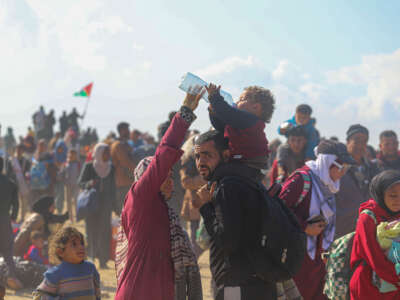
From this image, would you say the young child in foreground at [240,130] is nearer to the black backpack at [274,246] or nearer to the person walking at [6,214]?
the black backpack at [274,246]

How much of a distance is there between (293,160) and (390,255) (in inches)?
114

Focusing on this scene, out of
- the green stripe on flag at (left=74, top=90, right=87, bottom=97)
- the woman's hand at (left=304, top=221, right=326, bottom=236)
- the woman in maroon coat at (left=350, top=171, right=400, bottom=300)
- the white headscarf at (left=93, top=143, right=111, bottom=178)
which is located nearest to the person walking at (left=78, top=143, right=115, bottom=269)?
the white headscarf at (left=93, top=143, right=111, bottom=178)

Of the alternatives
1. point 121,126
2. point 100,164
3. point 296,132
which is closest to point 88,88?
point 121,126

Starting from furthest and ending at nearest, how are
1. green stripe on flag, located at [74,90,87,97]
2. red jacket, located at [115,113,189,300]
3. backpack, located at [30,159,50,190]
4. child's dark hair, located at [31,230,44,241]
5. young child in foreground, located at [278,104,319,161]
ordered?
1. green stripe on flag, located at [74,90,87,97]
2. backpack, located at [30,159,50,190]
3. child's dark hair, located at [31,230,44,241]
4. young child in foreground, located at [278,104,319,161]
5. red jacket, located at [115,113,189,300]

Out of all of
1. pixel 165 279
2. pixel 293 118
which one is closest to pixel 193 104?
pixel 165 279

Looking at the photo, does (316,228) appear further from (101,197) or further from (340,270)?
(101,197)

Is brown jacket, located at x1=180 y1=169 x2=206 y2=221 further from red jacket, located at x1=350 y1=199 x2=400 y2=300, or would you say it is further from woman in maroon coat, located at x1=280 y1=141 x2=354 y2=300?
red jacket, located at x1=350 y1=199 x2=400 y2=300

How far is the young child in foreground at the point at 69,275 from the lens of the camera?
176 inches

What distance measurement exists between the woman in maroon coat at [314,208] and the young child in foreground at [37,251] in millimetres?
5063

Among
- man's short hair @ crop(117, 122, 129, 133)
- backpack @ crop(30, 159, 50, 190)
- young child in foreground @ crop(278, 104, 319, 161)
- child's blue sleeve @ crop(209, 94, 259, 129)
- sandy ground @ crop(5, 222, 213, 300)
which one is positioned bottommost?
sandy ground @ crop(5, 222, 213, 300)

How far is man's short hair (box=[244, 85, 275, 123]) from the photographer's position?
4.18m

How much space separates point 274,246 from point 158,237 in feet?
2.80

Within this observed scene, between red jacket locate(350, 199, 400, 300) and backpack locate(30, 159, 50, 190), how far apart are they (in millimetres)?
10682

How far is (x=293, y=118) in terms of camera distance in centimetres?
830
